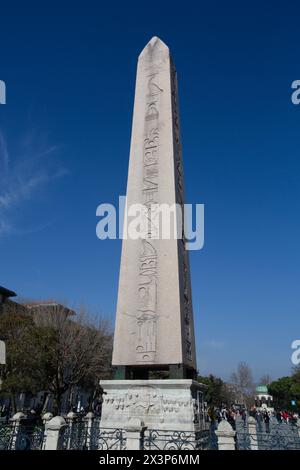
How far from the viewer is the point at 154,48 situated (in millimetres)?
9742

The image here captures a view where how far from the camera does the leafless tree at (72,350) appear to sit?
18.8 metres

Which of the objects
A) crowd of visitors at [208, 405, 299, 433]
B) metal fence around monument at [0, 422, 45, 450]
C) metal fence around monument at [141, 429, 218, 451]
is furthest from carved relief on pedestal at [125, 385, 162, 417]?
crowd of visitors at [208, 405, 299, 433]

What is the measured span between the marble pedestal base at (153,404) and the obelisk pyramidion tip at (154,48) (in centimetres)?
845

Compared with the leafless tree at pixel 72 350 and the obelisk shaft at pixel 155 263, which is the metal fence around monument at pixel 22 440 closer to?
the obelisk shaft at pixel 155 263

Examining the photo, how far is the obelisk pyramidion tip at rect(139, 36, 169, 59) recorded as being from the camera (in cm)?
958

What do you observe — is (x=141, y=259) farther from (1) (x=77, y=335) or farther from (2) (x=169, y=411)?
(1) (x=77, y=335)

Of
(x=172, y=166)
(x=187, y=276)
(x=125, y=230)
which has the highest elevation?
(x=172, y=166)

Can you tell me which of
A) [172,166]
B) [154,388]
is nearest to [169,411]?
[154,388]

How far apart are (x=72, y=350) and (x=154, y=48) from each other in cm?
1571

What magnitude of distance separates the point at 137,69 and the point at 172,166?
3831mm

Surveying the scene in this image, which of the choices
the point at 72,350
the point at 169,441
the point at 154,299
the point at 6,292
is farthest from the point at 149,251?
the point at 6,292

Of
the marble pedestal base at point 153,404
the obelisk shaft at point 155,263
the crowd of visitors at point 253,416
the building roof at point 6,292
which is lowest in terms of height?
the crowd of visitors at point 253,416

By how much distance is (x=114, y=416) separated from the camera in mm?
5863

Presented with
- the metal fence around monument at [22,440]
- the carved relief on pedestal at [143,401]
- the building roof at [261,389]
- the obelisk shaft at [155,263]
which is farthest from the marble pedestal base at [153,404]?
the building roof at [261,389]
